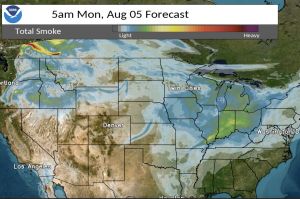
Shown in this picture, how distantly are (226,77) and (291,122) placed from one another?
1.47m

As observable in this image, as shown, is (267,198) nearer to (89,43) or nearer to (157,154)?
(157,154)

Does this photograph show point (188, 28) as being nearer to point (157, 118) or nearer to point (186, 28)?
point (186, 28)

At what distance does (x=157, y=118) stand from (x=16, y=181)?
9.50ft

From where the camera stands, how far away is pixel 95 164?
6.07m

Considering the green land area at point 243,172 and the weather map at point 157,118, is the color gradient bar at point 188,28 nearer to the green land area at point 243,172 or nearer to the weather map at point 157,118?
the weather map at point 157,118

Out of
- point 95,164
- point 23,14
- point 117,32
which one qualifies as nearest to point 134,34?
point 117,32

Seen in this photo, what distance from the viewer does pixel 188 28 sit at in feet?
19.6

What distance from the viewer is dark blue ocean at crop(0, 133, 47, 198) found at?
608 centimetres

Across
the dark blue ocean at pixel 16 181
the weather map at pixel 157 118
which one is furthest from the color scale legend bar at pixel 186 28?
the dark blue ocean at pixel 16 181

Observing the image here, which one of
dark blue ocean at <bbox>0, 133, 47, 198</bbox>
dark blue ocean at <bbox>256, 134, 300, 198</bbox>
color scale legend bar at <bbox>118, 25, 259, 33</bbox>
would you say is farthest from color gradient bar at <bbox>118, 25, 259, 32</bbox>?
dark blue ocean at <bbox>0, 133, 47, 198</bbox>

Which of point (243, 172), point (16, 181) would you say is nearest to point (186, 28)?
point (243, 172)

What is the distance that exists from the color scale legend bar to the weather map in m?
0.22

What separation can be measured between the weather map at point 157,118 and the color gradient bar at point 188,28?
22 cm

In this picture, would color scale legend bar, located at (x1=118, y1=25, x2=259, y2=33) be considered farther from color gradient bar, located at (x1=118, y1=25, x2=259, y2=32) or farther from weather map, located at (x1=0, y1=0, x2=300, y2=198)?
weather map, located at (x1=0, y1=0, x2=300, y2=198)
